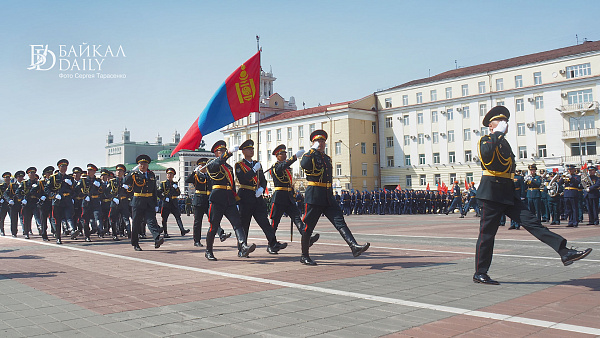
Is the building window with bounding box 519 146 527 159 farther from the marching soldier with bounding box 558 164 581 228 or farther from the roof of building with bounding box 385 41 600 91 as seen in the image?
the marching soldier with bounding box 558 164 581 228

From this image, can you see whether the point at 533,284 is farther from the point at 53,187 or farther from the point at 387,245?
the point at 53,187

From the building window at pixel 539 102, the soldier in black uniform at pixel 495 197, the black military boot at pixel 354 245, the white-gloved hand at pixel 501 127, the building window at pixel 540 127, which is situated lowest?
the black military boot at pixel 354 245

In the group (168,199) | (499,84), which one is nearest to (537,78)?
(499,84)

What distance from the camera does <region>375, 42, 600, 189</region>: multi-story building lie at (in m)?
50.9

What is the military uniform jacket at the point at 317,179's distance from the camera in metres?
8.48

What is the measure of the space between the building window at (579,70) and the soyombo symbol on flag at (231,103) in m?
46.2

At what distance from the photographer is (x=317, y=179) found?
8578 millimetres

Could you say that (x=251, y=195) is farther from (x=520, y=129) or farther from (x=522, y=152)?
(x=520, y=129)

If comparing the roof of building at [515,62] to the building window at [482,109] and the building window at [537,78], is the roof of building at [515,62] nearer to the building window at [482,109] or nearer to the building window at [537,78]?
the building window at [537,78]

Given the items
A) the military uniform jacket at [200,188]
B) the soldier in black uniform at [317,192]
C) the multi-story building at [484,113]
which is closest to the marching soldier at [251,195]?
the soldier in black uniform at [317,192]

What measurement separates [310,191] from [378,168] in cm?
6228

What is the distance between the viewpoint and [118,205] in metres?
15.5

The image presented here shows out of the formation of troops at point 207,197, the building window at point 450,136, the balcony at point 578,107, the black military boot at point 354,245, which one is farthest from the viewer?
the building window at point 450,136

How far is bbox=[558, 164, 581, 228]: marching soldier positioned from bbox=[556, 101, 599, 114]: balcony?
37719 millimetres
